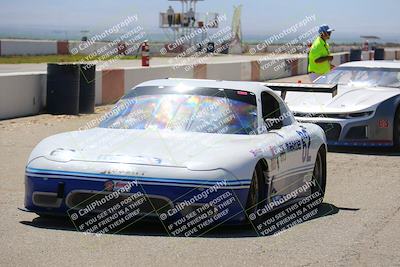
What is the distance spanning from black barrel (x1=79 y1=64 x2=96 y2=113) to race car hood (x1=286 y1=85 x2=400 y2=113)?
5.12 m

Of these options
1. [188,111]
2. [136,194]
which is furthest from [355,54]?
[136,194]

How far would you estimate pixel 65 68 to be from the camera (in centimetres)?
1589

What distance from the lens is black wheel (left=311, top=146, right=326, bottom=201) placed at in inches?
322

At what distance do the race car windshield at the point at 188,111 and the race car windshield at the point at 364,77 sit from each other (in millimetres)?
6150

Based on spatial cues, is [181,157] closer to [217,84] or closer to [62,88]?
[217,84]

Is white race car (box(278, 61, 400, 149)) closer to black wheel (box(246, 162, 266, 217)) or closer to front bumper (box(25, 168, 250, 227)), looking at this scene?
black wheel (box(246, 162, 266, 217))

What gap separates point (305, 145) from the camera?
7.85 metres

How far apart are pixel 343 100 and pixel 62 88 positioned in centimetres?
579

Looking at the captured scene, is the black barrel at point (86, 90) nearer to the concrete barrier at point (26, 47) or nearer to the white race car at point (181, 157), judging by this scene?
the white race car at point (181, 157)

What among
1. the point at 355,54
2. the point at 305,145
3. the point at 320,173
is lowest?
the point at 355,54

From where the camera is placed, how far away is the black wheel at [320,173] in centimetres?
818

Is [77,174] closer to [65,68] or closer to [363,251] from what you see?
[363,251]

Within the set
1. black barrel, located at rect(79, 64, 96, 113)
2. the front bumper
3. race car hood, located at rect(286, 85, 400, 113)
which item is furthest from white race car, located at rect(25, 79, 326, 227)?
black barrel, located at rect(79, 64, 96, 113)

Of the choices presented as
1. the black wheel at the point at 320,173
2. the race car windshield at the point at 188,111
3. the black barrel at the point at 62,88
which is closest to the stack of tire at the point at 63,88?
the black barrel at the point at 62,88
